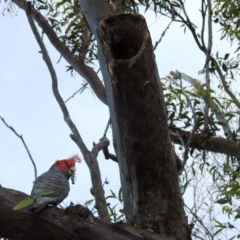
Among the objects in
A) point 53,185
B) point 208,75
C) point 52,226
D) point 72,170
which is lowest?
point 52,226

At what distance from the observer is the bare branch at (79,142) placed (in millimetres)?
1742

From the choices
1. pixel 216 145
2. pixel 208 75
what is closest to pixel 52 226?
pixel 208 75

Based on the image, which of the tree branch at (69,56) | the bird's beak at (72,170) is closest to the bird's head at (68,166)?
the bird's beak at (72,170)

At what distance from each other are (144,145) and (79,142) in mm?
545

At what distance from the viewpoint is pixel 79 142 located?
6.75 ft

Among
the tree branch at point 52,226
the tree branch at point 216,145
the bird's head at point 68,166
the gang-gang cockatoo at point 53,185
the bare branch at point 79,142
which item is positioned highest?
the tree branch at point 216,145

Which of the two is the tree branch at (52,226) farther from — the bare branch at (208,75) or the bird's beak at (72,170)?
the bare branch at (208,75)

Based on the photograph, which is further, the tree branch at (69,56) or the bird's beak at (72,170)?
the tree branch at (69,56)

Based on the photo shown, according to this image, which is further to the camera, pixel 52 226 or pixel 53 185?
pixel 53 185

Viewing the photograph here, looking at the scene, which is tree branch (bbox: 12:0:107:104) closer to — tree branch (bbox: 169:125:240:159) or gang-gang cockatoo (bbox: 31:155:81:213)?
tree branch (bbox: 169:125:240:159)

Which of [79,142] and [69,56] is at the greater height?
[69,56]

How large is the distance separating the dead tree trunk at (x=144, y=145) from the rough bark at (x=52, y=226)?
301 millimetres

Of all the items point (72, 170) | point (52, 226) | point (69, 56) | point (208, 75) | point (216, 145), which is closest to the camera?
point (52, 226)

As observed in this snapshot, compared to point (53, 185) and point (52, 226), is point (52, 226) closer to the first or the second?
point (52, 226)
